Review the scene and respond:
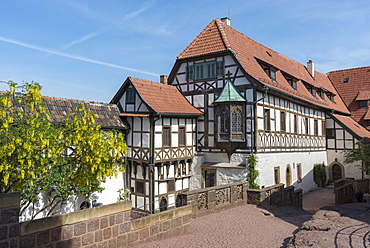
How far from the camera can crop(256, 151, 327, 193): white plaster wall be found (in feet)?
57.4

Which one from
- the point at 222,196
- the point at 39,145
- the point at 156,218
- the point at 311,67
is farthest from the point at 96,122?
the point at 311,67

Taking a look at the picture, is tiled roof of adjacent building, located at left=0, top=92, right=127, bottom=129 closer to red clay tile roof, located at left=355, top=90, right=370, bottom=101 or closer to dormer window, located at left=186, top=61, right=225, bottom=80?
dormer window, located at left=186, top=61, right=225, bottom=80

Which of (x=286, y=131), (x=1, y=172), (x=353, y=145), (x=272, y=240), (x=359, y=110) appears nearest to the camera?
(x=1, y=172)

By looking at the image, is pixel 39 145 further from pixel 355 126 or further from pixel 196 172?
pixel 355 126

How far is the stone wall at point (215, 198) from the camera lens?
1165 cm

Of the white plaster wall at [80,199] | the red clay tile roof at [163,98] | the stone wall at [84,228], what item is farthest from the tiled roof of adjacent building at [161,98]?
the stone wall at [84,228]

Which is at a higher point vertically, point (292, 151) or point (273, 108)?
point (273, 108)

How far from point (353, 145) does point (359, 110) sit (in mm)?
6473

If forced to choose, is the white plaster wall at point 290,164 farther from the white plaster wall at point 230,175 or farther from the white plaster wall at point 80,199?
the white plaster wall at point 80,199

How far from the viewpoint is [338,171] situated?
25875 millimetres

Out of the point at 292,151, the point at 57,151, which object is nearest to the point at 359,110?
the point at 292,151

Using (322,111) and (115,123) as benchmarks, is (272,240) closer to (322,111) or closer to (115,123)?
(115,123)

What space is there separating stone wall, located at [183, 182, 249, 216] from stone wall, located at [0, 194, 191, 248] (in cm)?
258

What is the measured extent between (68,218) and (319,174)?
71.5ft
